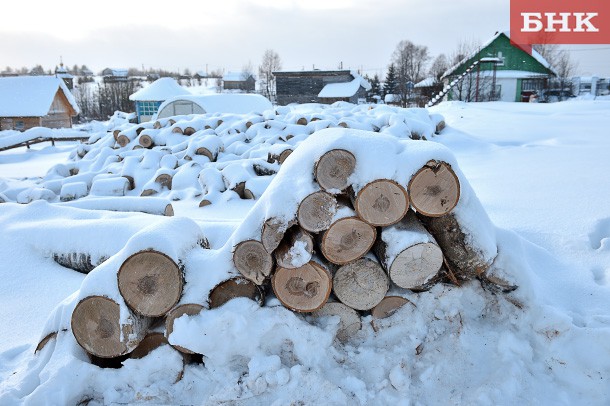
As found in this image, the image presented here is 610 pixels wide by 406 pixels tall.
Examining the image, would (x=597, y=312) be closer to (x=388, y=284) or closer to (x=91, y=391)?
(x=388, y=284)

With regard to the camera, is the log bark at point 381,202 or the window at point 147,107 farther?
the window at point 147,107

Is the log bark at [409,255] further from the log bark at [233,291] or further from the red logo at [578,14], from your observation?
→ the red logo at [578,14]

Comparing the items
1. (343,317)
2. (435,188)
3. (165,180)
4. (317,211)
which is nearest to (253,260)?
(317,211)

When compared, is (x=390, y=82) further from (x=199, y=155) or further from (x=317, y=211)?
(x=317, y=211)

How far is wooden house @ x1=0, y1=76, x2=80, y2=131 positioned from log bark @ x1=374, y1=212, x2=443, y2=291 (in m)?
30.7

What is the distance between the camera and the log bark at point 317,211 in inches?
115

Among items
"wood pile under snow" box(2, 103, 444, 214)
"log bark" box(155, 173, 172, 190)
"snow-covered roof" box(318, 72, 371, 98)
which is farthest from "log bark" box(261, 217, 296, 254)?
"snow-covered roof" box(318, 72, 371, 98)

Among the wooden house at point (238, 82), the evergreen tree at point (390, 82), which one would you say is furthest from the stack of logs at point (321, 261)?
the wooden house at point (238, 82)

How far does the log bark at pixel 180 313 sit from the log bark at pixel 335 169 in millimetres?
1221

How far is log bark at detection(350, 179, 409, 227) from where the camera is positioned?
2.88 metres

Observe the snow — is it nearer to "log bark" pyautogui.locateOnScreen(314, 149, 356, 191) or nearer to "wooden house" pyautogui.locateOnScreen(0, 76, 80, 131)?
"wooden house" pyautogui.locateOnScreen(0, 76, 80, 131)

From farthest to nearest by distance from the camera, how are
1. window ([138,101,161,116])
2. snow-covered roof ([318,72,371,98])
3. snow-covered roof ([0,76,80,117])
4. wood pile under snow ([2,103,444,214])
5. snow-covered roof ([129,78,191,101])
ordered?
snow-covered roof ([318,72,371,98]) < snow-covered roof ([0,76,80,117]) < window ([138,101,161,116]) < snow-covered roof ([129,78,191,101]) < wood pile under snow ([2,103,444,214])

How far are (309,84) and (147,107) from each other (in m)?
12.3

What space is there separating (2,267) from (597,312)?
5.30m
